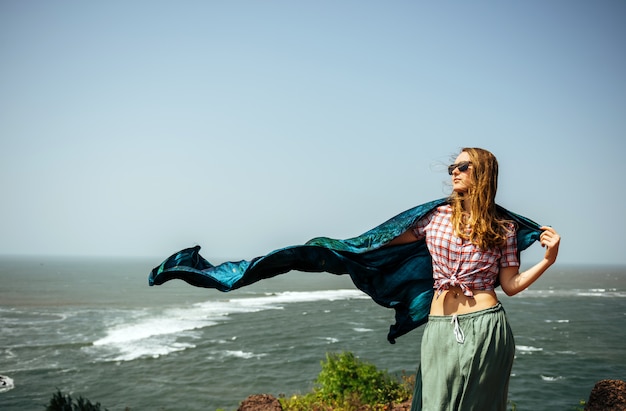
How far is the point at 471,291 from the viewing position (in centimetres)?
413

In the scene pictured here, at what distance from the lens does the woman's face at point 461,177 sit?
423 centimetres

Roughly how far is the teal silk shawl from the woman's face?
8.6 inches

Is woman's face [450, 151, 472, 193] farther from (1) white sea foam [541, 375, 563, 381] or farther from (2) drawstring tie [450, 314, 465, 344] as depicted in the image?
(1) white sea foam [541, 375, 563, 381]

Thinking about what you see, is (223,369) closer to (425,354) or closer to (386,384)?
(386,384)

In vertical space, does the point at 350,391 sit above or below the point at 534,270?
below

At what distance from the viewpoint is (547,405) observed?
1986cm

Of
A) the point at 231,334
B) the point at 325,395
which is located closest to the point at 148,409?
the point at 325,395

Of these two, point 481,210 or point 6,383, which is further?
point 6,383

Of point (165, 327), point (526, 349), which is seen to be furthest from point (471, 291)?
point (165, 327)

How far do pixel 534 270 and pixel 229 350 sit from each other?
2836 centimetres

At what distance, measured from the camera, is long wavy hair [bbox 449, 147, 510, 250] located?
410 centimetres

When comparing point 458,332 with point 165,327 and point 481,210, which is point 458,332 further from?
point 165,327

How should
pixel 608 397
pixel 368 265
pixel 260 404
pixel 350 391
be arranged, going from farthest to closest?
1. pixel 350 391
2. pixel 260 404
3. pixel 608 397
4. pixel 368 265

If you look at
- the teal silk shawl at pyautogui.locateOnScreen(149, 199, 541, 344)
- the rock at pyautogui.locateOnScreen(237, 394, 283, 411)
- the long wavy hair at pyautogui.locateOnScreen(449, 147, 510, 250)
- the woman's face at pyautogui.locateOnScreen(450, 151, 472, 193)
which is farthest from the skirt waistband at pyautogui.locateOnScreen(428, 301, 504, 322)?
the rock at pyautogui.locateOnScreen(237, 394, 283, 411)
